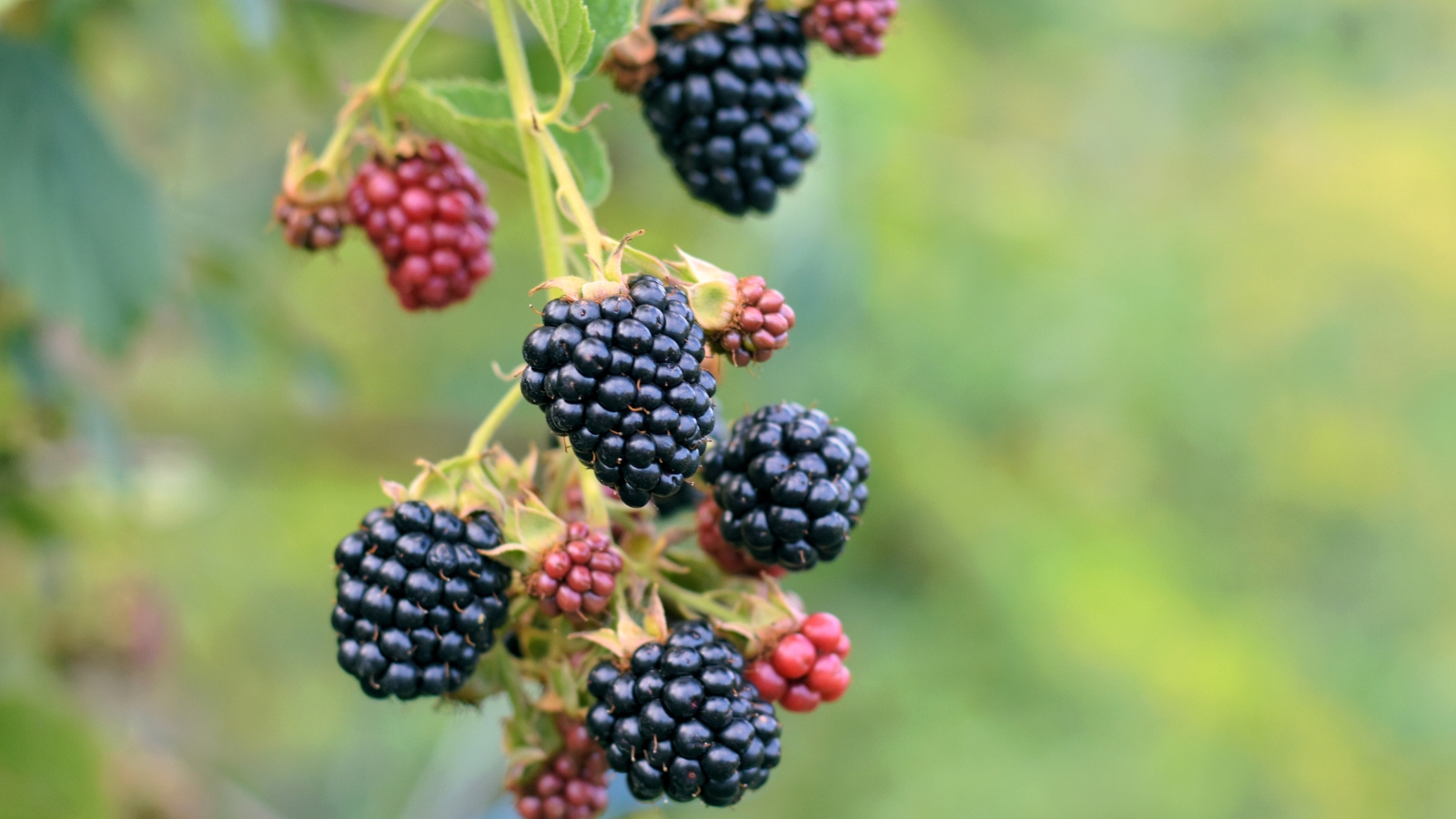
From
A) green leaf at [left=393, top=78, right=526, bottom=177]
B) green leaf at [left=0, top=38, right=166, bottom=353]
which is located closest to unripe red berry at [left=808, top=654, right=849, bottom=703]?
green leaf at [left=393, top=78, right=526, bottom=177]

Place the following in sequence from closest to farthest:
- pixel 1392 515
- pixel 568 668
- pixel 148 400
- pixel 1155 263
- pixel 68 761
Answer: pixel 568 668 → pixel 68 761 → pixel 148 400 → pixel 1155 263 → pixel 1392 515

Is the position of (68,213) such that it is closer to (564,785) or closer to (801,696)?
(564,785)

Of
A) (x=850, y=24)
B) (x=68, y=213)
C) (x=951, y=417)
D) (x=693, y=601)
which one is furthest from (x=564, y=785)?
(x=951, y=417)

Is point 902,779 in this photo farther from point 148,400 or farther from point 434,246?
point 434,246

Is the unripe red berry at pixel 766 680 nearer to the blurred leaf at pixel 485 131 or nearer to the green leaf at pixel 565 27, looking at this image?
the blurred leaf at pixel 485 131

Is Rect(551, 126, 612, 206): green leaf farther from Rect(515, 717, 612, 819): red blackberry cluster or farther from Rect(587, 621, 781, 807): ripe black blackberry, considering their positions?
Rect(515, 717, 612, 819): red blackberry cluster

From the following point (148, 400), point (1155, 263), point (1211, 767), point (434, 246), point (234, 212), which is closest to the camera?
point (434, 246)

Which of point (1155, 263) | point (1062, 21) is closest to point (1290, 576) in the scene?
point (1155, 263)
